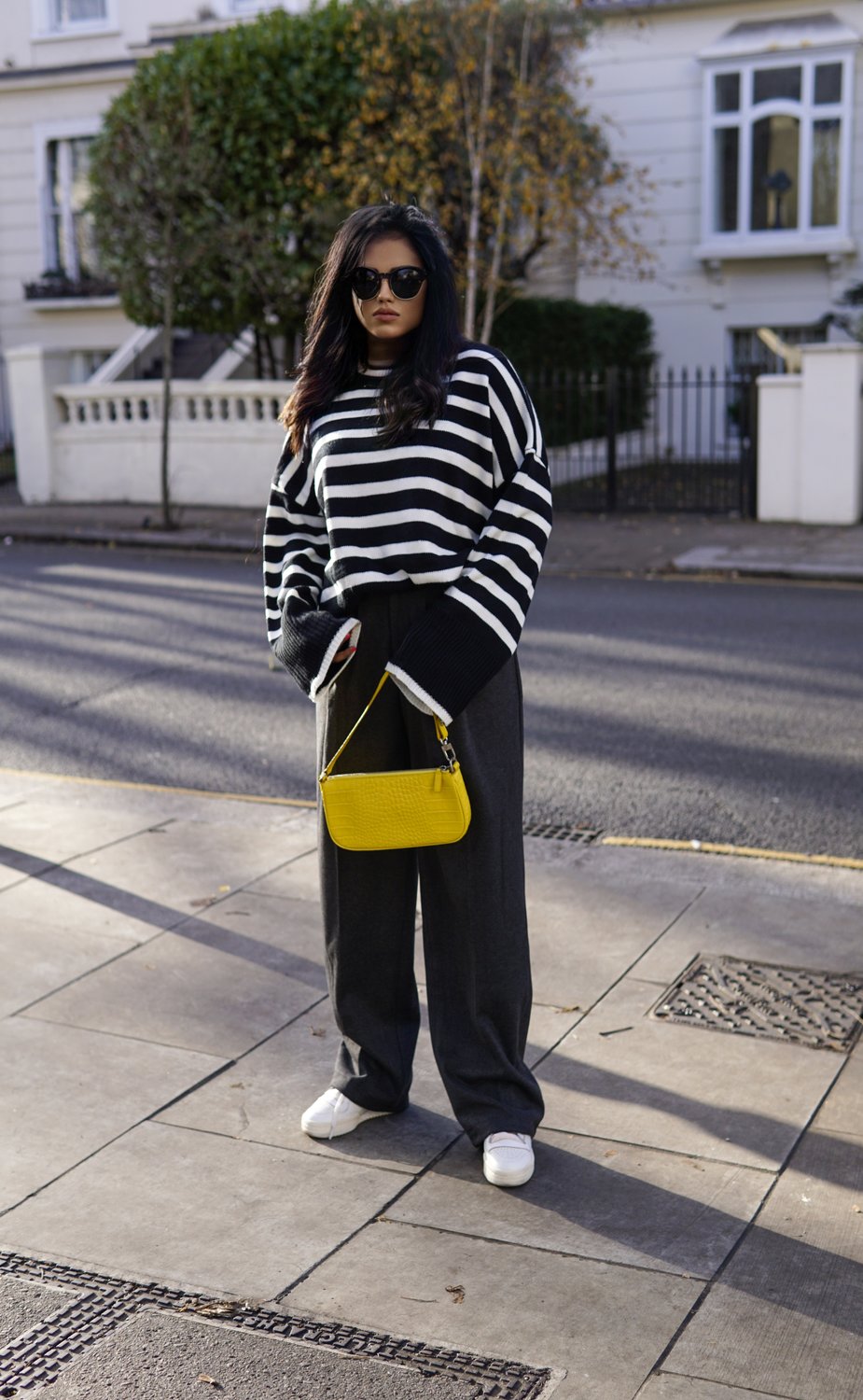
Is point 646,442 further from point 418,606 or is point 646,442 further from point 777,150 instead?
point 418,606

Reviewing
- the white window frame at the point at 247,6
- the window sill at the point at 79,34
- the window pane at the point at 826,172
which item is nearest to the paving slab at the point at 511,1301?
the window pane at the point at 826,172

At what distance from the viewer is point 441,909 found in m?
3.39

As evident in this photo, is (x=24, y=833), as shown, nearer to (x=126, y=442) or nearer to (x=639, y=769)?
(x=639, y=769)

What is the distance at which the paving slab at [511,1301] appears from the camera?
2684 millimetres

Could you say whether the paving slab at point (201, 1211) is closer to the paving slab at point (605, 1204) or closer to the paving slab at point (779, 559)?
the paving slab at point (605, 1204)

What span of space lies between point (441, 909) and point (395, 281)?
134cm

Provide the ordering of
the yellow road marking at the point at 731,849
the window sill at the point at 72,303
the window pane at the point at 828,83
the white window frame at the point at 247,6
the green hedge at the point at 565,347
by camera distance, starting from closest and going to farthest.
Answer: the yellow road marking at the point at 731,849, the green hedge at the point at 565,347, the window pane at the point at 828,83, the white window frame at the point at 247,6, the window sill at the point at 72,303

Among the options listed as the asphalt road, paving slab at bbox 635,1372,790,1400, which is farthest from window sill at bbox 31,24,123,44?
paving slab at bbox 635,1372,790,1400

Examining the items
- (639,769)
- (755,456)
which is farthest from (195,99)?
(639,769)

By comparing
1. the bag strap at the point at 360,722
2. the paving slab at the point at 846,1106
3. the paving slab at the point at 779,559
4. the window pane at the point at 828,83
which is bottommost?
the paving slab at the point at 846,1106

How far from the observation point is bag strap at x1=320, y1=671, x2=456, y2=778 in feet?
10.5

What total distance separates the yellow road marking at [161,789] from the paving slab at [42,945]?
4.27ft

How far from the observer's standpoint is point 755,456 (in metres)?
15.8

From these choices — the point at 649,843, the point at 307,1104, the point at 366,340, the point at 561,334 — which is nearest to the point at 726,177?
the point at 561,334
